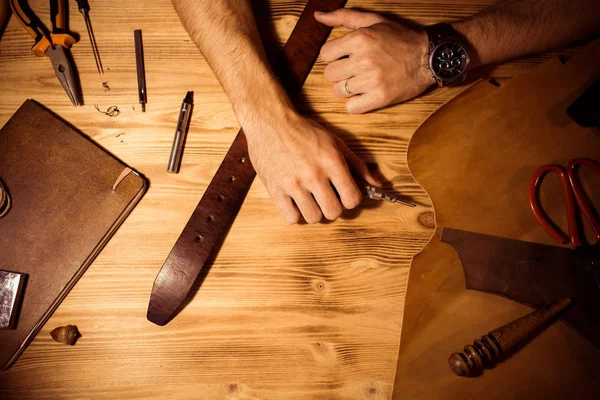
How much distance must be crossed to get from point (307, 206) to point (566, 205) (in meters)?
0.73

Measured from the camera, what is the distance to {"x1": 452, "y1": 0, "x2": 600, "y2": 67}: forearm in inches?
38.3

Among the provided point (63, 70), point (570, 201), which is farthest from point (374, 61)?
point (63, 70)

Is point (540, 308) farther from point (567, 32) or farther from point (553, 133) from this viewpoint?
point (567, 32)

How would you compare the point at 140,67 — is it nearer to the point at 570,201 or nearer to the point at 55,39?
the point at 55,39

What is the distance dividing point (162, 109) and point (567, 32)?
1.22 m

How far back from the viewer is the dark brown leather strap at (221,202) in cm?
87

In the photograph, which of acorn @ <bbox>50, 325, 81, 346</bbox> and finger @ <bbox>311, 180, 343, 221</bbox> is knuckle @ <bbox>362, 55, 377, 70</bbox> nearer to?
finger @ <bbox>311, 180, 343, 221</bbox>

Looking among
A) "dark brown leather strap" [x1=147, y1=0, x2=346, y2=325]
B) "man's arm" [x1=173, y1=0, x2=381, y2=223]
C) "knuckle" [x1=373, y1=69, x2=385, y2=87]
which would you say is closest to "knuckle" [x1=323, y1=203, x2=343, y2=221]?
"man's arm" [x1=173, y1=0, x2=381, y2=223]

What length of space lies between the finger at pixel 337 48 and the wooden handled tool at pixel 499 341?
832mm

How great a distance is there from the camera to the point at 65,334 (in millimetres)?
865

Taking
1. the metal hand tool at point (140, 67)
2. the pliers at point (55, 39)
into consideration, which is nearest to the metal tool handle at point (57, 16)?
the pliers at point (55, 39)

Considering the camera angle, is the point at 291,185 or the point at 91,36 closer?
the point at 291,185

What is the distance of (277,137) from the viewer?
0.89m

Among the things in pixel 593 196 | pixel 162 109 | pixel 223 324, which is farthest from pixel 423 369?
pixel 162 109
